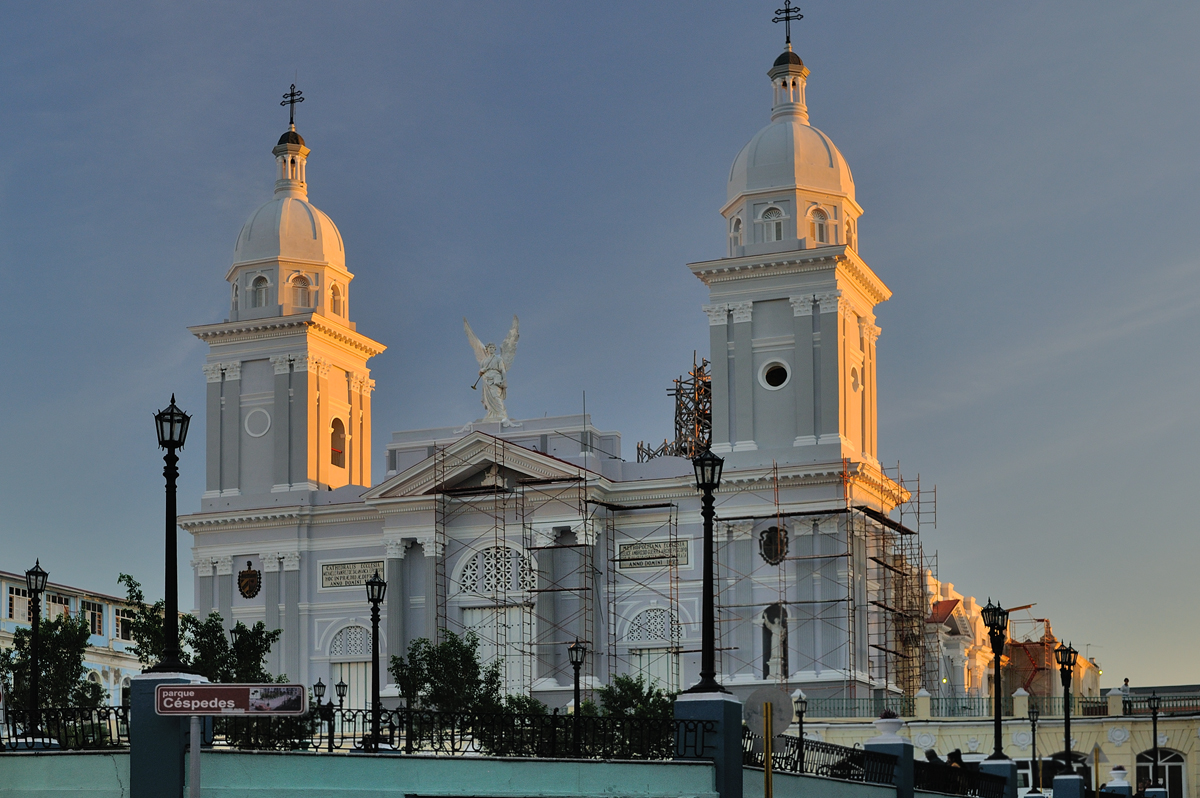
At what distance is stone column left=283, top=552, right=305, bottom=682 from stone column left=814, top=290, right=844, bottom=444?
19.4 m

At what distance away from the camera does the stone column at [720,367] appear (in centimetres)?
6069

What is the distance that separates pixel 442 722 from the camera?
84.0 ft

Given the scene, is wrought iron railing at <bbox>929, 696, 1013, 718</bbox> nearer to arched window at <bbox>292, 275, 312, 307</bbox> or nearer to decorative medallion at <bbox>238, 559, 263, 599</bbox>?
decorative medallion at <bbox>238, 559, 263, 599</bbox>

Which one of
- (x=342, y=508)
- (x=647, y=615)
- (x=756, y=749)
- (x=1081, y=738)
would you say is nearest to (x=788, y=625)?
(x=647, y=615)

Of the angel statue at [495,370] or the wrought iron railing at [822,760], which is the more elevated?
the angel statue at [495,370]

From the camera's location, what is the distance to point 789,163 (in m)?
61.9

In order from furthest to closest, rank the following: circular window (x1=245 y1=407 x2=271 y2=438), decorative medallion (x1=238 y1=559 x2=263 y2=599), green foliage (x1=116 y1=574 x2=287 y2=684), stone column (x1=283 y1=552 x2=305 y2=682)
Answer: circular window (x1=245 y1=407 x2=271 y2=438) → decorative medallion (x1=238 y1=559 x2=263 y2=599) → stone column (x1=283 y1=552 x2=305 y2=682) → green foliage (x1=116 y1=574 x2=287 y2=684)

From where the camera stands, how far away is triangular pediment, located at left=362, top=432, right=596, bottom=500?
2418 inches

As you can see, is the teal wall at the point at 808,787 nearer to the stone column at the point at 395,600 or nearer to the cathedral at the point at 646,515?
the cathedral at the point at 646,515

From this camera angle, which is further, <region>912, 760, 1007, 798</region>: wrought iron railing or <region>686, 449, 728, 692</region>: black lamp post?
<region>912, 760, 1007, 798</region>: wrought iron railing

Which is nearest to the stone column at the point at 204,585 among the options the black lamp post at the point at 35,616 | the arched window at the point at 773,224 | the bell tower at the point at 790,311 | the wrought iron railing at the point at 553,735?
the bell tower at the point at 790,311

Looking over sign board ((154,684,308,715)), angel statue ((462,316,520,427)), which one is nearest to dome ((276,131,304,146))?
angel statue ((462,316,520,427))

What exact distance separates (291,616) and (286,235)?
47.5 ft

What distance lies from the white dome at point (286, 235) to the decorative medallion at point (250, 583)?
38.8 ft
